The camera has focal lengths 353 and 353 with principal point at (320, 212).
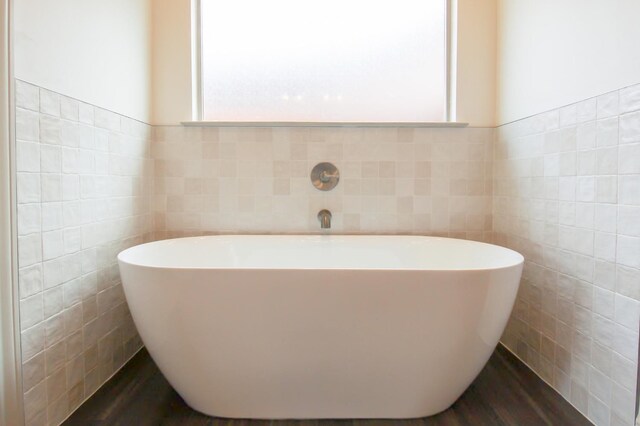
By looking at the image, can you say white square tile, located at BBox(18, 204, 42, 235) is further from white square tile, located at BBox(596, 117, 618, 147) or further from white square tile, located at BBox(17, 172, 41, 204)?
white square tile, located at BBox(596, 117, 618, 147)

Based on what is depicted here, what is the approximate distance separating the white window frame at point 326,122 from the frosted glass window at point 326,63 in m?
0.03

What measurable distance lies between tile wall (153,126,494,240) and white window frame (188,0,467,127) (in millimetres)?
41

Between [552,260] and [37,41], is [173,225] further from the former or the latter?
[552,260]

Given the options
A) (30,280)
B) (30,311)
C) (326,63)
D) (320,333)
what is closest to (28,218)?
(30,280)

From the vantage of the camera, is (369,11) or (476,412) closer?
(476,412)

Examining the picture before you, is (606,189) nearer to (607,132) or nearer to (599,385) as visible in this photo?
(607,132)

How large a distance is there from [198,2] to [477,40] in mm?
1621

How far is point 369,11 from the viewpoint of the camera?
2.10 metres

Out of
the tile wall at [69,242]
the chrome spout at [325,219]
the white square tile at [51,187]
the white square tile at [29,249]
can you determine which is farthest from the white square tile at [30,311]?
the chrome spout at [325,219]

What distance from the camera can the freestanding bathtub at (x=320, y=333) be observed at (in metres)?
1.14

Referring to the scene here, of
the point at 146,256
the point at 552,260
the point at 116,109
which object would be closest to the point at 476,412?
the point at 552,260

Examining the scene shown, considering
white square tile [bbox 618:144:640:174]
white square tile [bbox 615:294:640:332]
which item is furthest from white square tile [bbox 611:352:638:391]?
white square tile [bbox 618:144:640:174]

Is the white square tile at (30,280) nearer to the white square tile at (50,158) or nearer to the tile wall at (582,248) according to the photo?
the white square tile at (50,158)

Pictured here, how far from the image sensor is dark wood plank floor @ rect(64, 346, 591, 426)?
1303 millimetres
